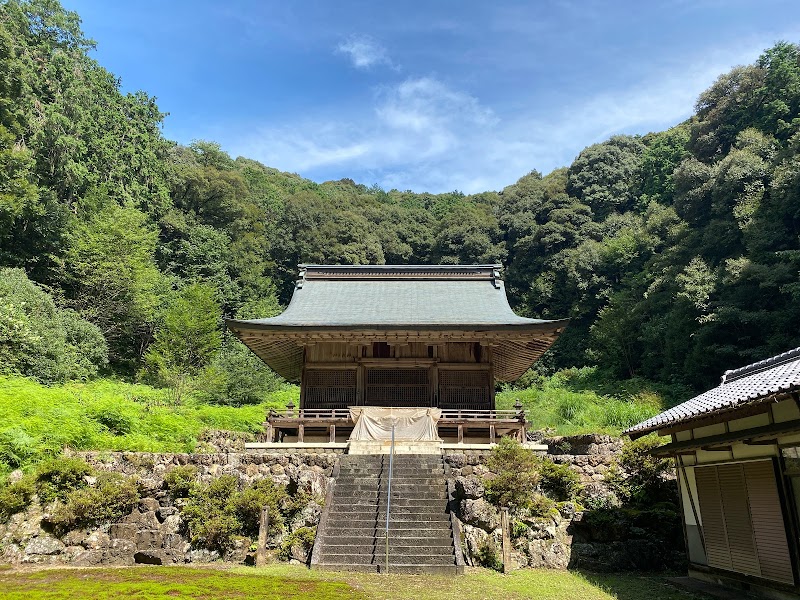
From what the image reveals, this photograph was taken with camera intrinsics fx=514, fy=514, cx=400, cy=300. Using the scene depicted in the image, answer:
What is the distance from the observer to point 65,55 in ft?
117

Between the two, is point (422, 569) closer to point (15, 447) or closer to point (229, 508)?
point (229, 508)

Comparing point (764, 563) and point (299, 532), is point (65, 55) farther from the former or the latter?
point (764, 563)

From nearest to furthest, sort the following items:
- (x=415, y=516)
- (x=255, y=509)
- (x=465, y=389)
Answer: (x=255, y=509), (x=415, y=516), (x=465, y=389)

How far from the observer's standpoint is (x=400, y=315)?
2056cm

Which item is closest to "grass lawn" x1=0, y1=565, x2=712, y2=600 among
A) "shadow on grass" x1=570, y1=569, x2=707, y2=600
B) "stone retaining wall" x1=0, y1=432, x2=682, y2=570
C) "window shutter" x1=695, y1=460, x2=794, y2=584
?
"shadow on grass" x1=570, y1=569, x2=707, y2=600

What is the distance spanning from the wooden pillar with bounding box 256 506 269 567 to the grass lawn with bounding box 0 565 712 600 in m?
0.41

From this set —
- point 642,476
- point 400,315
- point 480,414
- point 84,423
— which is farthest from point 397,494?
point 84,423

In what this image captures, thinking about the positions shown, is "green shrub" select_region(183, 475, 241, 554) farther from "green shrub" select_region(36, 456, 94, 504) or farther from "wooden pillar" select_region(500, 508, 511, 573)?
"wooden pillar" select_region(500, 508, 511, 573)

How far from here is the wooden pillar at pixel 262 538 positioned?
10.7 m

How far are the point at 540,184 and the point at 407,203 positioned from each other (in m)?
20.8

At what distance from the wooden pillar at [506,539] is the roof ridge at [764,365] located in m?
5.58

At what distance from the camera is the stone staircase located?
10305mm

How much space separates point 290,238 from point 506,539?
4695 centimetres

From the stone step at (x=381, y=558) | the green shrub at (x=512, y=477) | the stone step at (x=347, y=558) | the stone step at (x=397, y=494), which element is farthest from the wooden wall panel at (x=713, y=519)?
the stone step at (x=347, y=558)
